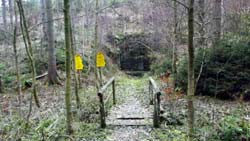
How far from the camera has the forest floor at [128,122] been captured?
A: 6.20m

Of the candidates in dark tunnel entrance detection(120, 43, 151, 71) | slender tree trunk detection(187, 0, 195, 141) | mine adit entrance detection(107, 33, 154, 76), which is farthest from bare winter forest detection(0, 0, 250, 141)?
dark tunnel entrance detection(120, 43, 151, 71)

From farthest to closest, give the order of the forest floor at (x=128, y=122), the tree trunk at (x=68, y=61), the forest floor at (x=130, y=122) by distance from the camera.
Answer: the forest floor at (x=130, y=122) < the forest floor at (x=128, y=122) < the tree trunk at (x=68, y=61)

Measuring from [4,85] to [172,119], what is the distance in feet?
32.9

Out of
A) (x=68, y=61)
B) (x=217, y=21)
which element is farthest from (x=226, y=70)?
(x=68, y=61)

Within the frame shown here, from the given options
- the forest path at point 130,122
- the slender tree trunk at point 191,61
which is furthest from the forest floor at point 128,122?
the slender tree trunk at point 191,61

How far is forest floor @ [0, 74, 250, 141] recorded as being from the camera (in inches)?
244

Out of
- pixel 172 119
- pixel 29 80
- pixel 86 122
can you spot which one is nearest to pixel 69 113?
pixel 86 122

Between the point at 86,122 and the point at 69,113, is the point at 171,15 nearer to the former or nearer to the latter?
the point at 86,122

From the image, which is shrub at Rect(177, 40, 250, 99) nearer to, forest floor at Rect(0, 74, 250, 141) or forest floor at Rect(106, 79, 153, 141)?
forest floor at Rect(0, 74, 250, 141)

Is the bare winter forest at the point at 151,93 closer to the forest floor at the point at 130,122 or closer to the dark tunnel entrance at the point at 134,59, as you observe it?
the forest floor at the point at 130,122

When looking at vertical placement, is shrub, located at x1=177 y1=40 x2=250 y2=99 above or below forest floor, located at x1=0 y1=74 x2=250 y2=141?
above

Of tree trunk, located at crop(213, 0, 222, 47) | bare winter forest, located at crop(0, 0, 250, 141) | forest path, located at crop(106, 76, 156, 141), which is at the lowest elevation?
forest path, located at crop(106, 76, 156, 141)

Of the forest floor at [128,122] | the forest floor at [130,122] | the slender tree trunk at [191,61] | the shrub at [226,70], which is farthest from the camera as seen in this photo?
the shrub at [226,70]

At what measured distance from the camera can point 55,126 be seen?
6.85 m
